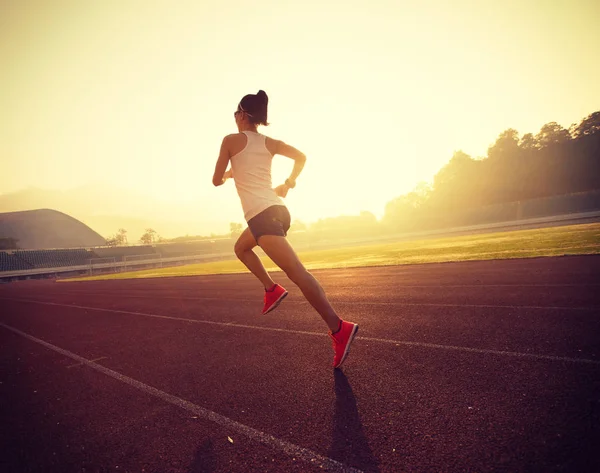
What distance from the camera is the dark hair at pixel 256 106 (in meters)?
2.96

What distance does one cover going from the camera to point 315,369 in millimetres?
3012

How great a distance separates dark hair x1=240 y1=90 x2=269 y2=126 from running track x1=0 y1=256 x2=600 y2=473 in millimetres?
2498

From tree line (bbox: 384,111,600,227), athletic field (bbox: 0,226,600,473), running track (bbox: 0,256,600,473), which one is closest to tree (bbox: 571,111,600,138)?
tree line (bbox: 384,111,600,227)

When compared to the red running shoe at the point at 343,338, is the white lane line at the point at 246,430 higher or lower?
lower

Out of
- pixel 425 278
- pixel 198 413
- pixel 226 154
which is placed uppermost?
pixel 226 154

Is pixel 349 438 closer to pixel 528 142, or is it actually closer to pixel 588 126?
pixel 528 142

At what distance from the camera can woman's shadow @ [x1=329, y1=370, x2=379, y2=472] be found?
1646 millimetres

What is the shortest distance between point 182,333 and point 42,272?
5522 cm

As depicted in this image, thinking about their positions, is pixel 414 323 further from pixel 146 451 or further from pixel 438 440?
pixel 146 451

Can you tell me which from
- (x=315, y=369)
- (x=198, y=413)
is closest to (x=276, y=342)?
(x=315, y=369)

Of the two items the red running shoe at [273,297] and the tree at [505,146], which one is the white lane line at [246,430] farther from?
the tree at [505,146]

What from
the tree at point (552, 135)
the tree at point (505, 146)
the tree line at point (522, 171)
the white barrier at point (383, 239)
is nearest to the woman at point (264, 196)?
the white barrier at point (383, 239)

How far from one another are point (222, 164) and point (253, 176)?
310 millimetres

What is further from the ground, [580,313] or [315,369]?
[315,369]
